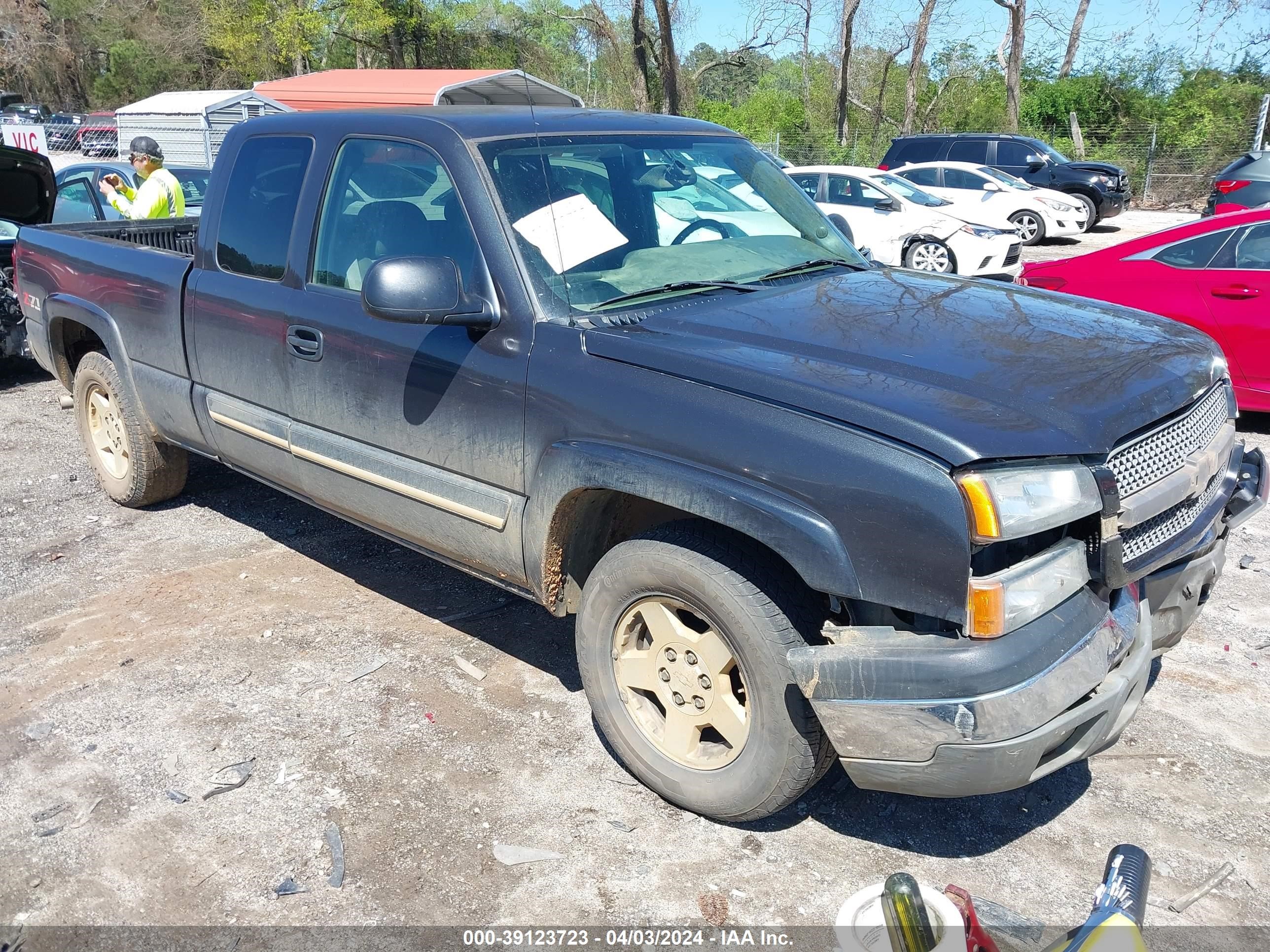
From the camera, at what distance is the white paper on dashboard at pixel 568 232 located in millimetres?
3309

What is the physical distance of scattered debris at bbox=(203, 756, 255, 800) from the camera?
329 centimetres

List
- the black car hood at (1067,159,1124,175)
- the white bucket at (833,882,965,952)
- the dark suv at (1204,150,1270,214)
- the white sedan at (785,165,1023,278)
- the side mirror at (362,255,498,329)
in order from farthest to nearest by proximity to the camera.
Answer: the black car hood at (1067,159,1124,175)
the dark suv at (1204,150,1270,214)
the white sedan at (785,165,1023,278)
the side mirror at (362,255,498,329)
the white bucket at (833,882,965,952)

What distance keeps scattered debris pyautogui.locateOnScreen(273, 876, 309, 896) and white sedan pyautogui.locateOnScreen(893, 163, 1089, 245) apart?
16.3 metres

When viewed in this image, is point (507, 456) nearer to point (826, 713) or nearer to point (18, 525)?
point (826, 713)

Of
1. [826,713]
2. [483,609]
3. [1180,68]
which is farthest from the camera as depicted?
[1180,68]

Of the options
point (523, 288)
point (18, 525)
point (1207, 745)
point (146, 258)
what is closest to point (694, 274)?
point (523, 288)

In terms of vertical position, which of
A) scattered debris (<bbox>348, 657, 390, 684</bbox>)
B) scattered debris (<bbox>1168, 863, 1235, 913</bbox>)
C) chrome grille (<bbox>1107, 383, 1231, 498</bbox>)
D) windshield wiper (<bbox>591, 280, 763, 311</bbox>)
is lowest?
scattered debris (<bbox>348, 657, 390, 684</bbox>)

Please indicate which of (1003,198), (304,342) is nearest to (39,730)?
(304,342)

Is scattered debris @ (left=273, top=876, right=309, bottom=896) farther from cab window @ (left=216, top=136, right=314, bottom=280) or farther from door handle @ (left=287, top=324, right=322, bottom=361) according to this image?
cab window @ (left=216, top=136, right=314, bottom=280)

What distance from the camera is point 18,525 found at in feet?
18.1

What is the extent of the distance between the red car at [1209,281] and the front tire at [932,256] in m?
5.96

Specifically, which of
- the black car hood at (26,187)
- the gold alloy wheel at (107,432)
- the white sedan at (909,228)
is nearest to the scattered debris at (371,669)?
the gold alloy wheel at (107,432)

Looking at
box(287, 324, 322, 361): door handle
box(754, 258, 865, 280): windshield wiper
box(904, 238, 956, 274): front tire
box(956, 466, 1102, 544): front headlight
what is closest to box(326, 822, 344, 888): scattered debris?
box(287, 324, 322, 361): door handle

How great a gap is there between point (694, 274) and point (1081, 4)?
38.7m
